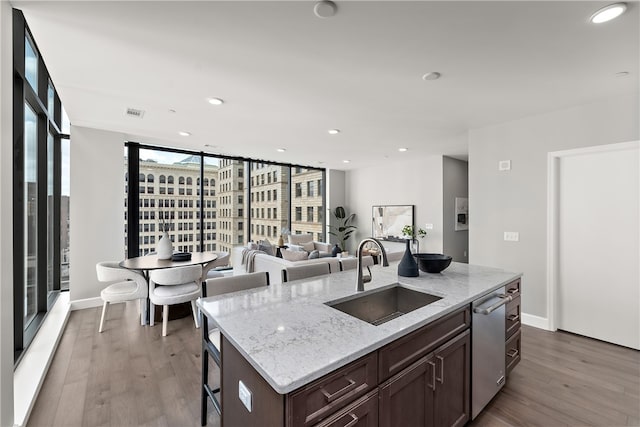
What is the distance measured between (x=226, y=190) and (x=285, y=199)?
1.66 meters

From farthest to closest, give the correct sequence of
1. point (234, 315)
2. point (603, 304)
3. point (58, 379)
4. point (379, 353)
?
point (603, 304) < point (58, 379) < point (234, 315) < point (379, 353)

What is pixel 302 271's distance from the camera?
241 cm

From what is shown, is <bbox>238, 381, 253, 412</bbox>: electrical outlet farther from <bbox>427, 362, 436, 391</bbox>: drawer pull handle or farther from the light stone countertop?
<bbox>427, 362, 436, 391</bbox>: drawer pull handle

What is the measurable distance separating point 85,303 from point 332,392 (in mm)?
4739

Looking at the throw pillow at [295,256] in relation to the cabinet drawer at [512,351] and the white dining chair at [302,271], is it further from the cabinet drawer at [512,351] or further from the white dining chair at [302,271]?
the cabinet drawer at [512,351]

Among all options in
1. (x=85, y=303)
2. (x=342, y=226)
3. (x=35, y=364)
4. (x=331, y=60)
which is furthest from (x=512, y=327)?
(x=342, y=226)

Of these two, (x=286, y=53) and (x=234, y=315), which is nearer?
(x=234, y=315)

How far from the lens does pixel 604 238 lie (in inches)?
123

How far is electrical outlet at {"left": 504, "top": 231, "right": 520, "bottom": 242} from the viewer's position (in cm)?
364

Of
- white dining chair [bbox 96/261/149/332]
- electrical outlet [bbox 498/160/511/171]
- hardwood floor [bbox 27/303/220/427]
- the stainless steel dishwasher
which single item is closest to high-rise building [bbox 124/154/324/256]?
white dining chair [bbox 96/261/149/332]

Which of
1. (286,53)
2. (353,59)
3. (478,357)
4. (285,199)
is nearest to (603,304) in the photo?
(478,357)

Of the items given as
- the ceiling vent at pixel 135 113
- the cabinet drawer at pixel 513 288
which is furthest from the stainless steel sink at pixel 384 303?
the ceiling vent at pixel 135 113

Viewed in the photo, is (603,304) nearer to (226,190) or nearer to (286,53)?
(286,53)

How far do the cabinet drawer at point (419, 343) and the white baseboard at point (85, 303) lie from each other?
15.6ft
